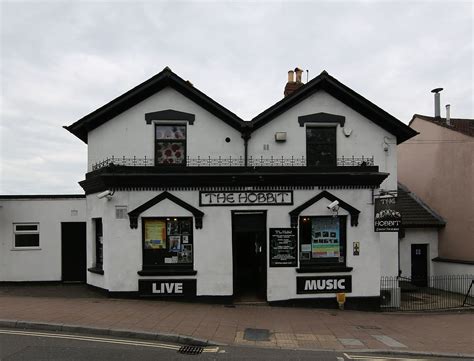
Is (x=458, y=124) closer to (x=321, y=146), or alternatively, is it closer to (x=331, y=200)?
(x=321, y=146)

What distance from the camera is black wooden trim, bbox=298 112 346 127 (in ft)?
45.3

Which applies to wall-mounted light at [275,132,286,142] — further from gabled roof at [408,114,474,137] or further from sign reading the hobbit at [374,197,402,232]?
gabled roof at [408,114,474,137]

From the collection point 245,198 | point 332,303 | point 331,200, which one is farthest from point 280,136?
point 332,303

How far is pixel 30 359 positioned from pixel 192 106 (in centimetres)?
918

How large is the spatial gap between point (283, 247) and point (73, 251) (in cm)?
847

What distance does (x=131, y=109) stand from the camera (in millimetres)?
13359

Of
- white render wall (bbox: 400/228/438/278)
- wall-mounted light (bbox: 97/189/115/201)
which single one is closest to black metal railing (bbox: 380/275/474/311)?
white render wall (bbox: 400/228/438/278)

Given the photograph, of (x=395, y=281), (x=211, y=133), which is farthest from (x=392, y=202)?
(x=211, y=133)

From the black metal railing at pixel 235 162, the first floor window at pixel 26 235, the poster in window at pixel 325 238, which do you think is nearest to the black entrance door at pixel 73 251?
the first floor window at pixel 26 235

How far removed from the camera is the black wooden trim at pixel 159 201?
12.6m

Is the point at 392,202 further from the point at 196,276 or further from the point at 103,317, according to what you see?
the point at 103,317

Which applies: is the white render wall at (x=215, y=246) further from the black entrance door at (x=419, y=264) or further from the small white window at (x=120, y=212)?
the black entrance door at (x=419, y=264)

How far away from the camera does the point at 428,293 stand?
1777cm

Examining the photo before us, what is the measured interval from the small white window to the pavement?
269cm
